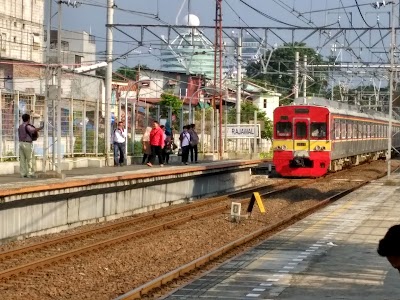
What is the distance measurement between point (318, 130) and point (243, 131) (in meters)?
6.92

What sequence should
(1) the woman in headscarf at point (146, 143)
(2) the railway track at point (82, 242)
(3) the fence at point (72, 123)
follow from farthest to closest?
(1) the woman in headscarf at point (146, 143)
(3) the fence at point (72, 123)
(2) the railway track at point (82, 242)

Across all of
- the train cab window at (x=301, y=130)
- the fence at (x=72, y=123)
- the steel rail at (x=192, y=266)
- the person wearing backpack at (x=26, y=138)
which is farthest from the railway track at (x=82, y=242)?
the train cab window at (x=301, y=130)

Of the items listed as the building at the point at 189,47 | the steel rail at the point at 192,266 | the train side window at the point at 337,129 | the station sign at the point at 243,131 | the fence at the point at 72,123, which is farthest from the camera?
the station sign at the point at 243,131

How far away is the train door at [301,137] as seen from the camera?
3406 centimetres

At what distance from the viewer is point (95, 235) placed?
1755 centimetres

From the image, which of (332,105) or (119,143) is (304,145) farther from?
(119,143)

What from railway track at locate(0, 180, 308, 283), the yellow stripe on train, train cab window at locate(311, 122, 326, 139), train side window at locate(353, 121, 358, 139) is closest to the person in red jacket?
railway track at locate(0, 180, 308, 283)

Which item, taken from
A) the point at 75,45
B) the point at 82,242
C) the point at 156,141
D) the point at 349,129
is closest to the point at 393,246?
the point at 82,242

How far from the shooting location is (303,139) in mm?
34188

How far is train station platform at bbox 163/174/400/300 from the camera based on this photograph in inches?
396

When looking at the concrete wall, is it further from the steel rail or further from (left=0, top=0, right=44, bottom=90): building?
(left=0, top=0, right=44, bottom=90): building

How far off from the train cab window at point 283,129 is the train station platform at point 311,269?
1617 cm

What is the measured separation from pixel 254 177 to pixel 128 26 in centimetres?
851

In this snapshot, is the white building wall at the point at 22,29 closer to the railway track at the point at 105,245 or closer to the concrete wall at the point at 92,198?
the concrete wall at the point at 92,198
